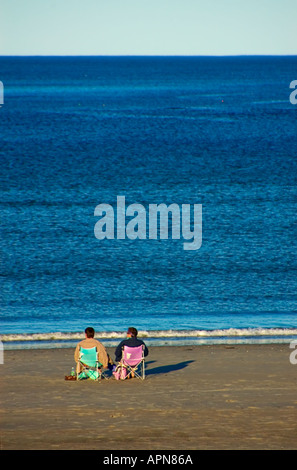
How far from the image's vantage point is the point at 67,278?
24.3 m

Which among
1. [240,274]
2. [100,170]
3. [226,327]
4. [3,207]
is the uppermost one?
[100,170]

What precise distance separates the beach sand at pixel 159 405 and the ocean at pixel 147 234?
270 centimetres

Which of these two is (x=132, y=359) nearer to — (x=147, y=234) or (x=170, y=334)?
(x=170, y=334)

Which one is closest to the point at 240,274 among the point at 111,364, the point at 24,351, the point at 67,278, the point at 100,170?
the point at 67,278

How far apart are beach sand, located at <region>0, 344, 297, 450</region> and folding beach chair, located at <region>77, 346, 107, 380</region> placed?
20 cm

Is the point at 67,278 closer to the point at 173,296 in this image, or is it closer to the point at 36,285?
the point at 36,285

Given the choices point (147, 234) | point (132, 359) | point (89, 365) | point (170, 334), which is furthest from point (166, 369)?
point (147, 234)

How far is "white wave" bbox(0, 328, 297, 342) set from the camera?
Result: 55.8 ft

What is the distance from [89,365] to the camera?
12.3 m

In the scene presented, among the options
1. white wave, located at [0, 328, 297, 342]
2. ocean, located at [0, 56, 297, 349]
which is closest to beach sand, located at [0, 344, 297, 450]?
white wave, located at [0, 328, 297, 342]

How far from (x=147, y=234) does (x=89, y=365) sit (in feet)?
59.3

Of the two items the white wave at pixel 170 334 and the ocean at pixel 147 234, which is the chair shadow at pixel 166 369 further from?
the white wave at pixel 170 334

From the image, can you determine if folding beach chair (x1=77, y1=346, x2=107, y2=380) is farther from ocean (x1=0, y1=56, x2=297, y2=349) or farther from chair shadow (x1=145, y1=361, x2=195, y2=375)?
ocean (x1=0, y1=56, x2=297, y2=349)
